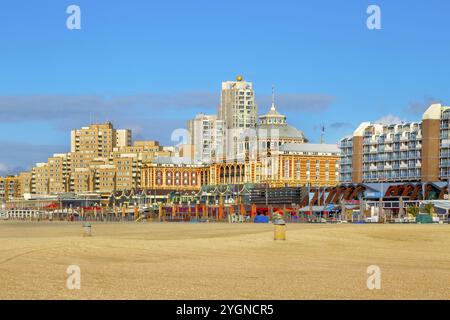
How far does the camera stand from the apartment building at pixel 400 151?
167 metres

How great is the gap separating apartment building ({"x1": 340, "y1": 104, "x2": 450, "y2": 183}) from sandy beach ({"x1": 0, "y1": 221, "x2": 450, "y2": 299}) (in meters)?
119

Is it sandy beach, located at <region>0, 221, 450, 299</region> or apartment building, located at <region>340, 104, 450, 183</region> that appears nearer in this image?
sandy beach, located at <region>0, 221, 450, 299</region>

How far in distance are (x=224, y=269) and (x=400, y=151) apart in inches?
5856

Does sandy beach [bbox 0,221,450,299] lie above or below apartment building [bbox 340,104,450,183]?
below

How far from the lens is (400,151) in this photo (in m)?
177

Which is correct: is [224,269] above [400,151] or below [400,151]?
below

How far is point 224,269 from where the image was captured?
105ft

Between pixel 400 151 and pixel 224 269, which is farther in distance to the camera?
pixel 400 151

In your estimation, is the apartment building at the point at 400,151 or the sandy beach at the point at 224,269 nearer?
the sandy beach at the point at 224,269

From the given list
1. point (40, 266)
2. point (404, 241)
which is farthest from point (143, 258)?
point (404, 241)

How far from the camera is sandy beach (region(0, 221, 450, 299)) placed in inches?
984

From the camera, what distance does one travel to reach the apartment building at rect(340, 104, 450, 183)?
547 feet

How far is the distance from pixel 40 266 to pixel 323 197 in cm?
15381

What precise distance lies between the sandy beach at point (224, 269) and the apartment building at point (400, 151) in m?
119
